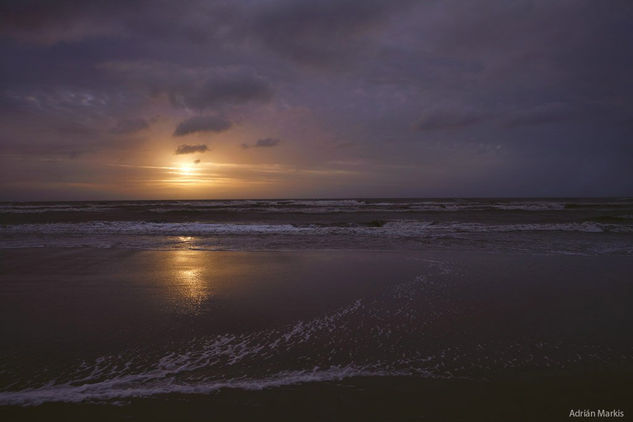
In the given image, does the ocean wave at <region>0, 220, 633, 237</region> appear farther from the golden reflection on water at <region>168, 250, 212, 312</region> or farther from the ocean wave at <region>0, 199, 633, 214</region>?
the ocean wave at <region>0, 199, 633, 214</region>

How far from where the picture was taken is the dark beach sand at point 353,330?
2.53 m

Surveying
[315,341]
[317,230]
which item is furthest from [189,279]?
[317,230]

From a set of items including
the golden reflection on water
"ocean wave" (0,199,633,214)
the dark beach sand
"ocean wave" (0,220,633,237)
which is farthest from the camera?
"ocean wave" (0,199,633,214)

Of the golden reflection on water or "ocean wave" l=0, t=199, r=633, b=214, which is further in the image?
"ocean wave" l=0, t=199, r=633, b=214

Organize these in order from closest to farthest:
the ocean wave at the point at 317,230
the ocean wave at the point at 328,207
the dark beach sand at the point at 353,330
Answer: the dark beach sand at the point at 353,330, the ocean wave at the point at 317,230, the ocean wave at the point at 328,207

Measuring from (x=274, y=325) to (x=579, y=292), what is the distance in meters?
4.98

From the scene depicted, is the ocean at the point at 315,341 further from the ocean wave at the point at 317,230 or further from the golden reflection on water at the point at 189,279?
the ocean wave at the point at 317,230

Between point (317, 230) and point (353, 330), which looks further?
point (317, 230)

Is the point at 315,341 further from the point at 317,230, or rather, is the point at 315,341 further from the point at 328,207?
the point at 328,207

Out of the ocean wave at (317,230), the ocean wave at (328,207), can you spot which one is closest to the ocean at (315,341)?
the ocean wave at (317,230)

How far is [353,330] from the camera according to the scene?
3.97m

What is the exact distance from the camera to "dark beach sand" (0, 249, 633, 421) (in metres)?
2.53

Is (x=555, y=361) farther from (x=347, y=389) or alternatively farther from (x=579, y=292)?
(x=579, y=292)

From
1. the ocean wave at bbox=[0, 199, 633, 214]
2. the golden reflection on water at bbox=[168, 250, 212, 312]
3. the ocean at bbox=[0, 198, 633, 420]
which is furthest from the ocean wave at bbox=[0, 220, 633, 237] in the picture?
the ocean wave at bbox=[0, 199, 633, 214]
